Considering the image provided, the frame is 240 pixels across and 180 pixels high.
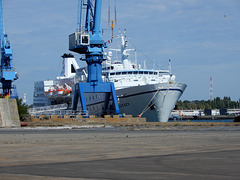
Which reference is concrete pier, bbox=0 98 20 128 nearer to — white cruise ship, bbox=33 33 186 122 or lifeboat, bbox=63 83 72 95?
white cruise ship, bbox=33 33 186 122

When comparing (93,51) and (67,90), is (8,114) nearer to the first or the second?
(93,51)

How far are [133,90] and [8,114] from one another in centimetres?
2709

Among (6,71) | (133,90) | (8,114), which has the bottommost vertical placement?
(8,114)

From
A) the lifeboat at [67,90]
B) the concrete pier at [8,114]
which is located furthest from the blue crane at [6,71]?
the concrete pier at [8,114]

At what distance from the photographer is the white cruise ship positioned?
59062 mm

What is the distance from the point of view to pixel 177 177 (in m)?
6.53

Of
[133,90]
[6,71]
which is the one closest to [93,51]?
[133,90]

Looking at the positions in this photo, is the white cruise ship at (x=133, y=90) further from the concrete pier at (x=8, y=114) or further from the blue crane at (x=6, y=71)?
the concrete pier at (x=8, y=114)

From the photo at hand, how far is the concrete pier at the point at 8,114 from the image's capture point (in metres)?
35.2

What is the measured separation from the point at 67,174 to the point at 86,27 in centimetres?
5337

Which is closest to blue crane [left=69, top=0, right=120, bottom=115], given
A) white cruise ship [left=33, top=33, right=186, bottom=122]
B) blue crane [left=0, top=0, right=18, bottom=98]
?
white cruise ship [left=33, top=33, right=186, bottom=122]

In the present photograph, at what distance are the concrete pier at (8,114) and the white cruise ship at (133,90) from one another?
2546 cm

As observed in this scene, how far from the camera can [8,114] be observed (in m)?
36.4

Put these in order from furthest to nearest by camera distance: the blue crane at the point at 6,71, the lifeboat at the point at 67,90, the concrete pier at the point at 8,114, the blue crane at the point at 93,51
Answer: the lifeboat at the point at 67,90, the blue crane at the point at 6,71, the blue crane at the point at 93,51, the concrete pier at the point at 8,114
